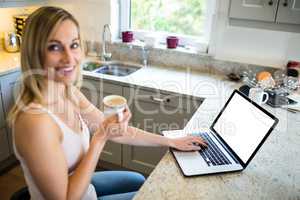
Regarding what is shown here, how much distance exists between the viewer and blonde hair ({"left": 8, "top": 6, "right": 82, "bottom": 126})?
1031mm

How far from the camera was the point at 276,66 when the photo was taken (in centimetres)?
226

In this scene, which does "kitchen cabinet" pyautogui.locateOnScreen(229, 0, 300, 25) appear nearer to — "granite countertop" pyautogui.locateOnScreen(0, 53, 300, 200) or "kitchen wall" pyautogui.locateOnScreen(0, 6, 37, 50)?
"granite countertop" pyautogui.locateOnScreen(0, 53, 300, 200)

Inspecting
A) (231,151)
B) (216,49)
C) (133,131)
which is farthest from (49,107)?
(216,49)

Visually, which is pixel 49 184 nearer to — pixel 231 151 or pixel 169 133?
pixel 169 133

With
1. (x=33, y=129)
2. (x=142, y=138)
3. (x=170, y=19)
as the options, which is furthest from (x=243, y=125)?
(x=170, y=19)

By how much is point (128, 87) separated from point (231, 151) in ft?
3.59

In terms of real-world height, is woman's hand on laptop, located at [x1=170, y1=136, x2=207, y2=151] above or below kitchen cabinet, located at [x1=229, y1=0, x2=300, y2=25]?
below

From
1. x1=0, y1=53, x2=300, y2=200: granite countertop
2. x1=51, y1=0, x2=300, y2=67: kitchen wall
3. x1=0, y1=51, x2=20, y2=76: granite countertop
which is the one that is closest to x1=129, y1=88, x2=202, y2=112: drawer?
x1=0, y1=53, x2=300, y2=200: granite countertop

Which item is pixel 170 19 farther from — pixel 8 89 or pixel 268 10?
pixel 8 89

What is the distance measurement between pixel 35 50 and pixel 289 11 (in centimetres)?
149

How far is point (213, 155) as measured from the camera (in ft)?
4.17

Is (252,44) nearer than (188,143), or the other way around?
(188,143)

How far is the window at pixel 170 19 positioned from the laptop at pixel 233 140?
1226 millimetres

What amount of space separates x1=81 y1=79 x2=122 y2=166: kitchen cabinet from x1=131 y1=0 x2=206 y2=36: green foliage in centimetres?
81
